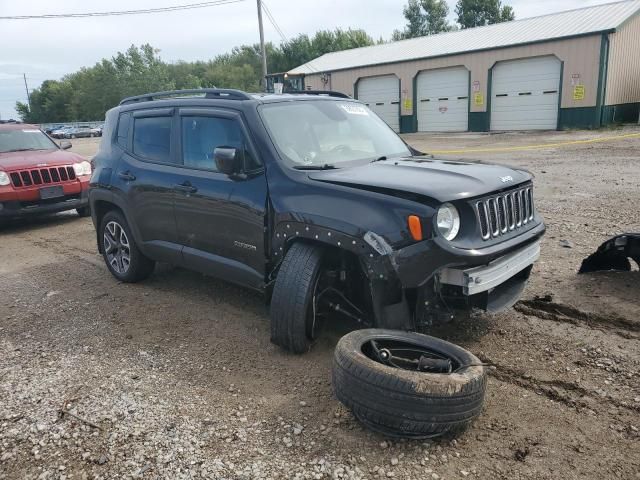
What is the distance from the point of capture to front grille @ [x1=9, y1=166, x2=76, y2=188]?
9039 mm

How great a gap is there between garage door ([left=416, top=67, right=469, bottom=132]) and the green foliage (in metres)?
34.0

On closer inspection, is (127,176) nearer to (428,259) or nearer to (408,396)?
(428,259)

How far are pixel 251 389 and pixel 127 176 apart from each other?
111 inches

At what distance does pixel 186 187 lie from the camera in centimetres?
479

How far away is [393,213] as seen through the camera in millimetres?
3428

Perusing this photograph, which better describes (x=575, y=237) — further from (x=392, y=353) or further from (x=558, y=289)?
(x=392, y=353)

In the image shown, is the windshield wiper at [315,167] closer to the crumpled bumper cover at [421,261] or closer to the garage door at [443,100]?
the crumpled bumper cover at [421,261]

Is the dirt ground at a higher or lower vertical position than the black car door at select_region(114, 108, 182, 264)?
lower

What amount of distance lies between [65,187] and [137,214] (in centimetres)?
492

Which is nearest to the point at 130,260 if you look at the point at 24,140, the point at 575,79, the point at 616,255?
the point at 616,255

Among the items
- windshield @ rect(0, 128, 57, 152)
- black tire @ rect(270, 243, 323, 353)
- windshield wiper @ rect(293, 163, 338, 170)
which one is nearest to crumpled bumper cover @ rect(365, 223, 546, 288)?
black tire @ rect(270, 243, 323, 353)

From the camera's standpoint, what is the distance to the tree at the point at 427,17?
73125 mm

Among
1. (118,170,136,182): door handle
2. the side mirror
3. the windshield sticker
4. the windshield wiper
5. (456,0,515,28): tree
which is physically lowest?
(118,170,136,182): door handle

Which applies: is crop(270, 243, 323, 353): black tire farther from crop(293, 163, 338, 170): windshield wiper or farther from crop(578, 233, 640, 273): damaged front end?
crop(578, 233, 640, 273): damaged front end
